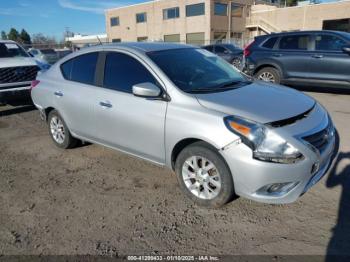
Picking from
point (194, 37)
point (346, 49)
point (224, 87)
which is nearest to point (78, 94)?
point (224, 87)

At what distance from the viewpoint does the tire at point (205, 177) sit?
10.6ft

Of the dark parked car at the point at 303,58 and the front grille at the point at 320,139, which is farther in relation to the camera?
the dark parked car at the point at 303,58

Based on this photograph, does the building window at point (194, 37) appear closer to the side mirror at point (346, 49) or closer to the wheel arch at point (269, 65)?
the wheel arch at point (269, 65)

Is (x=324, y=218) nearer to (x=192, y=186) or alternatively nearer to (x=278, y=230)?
(x=278, y=230)

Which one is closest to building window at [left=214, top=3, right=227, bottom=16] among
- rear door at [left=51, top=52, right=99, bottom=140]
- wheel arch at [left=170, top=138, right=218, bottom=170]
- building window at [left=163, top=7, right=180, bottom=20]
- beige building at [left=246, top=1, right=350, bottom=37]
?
beige building at [left=246, top=1, right=350, bottom=37]

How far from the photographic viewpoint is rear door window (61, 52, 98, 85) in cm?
463

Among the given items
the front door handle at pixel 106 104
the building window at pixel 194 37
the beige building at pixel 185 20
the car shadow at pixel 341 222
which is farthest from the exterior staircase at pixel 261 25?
the front door handle at pixel 106 104

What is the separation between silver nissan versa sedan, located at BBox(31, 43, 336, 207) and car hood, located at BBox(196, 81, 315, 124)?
0.01 m

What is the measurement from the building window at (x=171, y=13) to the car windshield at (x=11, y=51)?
131 feet

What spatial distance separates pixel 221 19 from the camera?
145 ft

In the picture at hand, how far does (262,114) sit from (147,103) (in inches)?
52.6

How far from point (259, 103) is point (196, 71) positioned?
3.36 ft

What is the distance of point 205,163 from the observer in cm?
340

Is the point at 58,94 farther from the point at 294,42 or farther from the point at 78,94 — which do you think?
the point at 294,42
